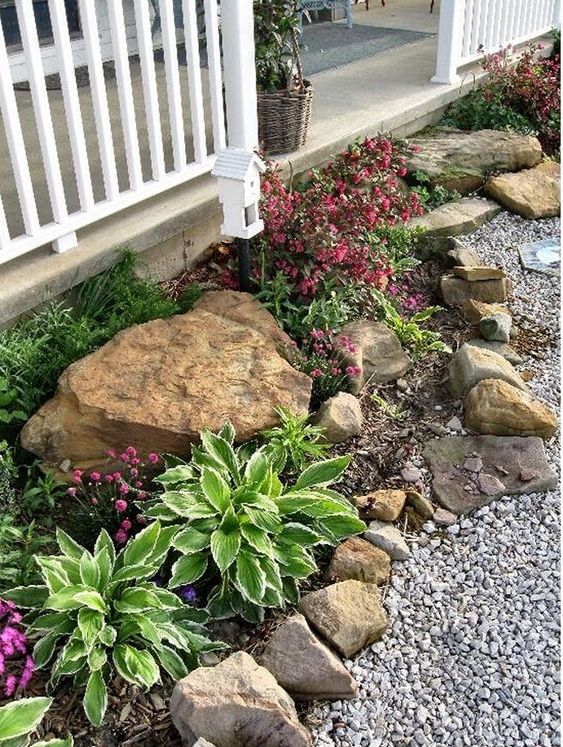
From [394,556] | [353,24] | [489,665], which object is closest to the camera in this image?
[489,665]

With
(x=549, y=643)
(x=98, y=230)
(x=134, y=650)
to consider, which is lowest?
(x=549, y=643)

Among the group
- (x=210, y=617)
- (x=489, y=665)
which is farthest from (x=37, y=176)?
(x=489, y=665)

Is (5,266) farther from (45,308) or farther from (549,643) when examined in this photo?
(549,643)

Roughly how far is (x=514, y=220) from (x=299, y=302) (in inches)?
80.4

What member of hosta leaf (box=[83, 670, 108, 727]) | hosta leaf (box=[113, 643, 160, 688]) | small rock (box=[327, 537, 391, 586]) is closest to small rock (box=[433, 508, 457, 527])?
small rock (box=[327, 537, 391, 586])

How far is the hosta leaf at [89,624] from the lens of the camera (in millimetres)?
2244

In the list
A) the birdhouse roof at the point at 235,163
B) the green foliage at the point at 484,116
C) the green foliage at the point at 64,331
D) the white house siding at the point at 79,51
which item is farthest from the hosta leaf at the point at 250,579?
the white house siding at the point at 79,51

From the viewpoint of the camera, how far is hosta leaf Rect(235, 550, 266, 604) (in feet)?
8.02

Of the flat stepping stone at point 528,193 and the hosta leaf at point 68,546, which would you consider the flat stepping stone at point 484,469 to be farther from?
the flat stepping stone at point 528,193

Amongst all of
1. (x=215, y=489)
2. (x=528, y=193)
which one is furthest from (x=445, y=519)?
(x=528, y=193)

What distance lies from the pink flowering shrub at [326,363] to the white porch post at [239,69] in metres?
0.94

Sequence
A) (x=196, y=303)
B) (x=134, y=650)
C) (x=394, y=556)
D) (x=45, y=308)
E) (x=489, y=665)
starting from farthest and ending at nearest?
(x=196, y=303) < (x=45, y=308) < (x=394, y=556) < (x=489, y=665) < (x=134, y=650)

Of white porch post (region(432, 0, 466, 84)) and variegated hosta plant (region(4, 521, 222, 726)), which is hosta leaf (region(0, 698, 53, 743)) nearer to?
variegated hosta plant (region(4, 521, 222, 726))

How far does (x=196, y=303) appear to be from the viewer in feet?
11.7
